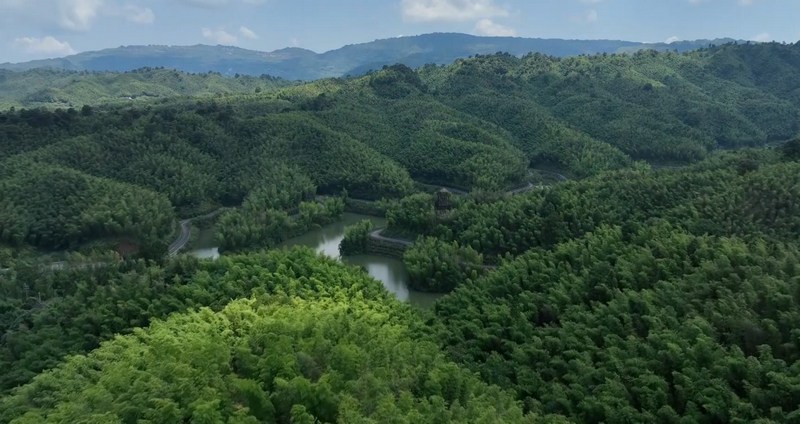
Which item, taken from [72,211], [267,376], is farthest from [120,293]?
[72,211]

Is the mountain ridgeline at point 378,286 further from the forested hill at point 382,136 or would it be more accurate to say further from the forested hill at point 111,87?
the forested hill at point 111,87

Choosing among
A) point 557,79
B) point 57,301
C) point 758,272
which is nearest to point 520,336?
point 758,272

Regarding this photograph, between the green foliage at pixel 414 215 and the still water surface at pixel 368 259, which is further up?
the green foliage at pixel 414 215

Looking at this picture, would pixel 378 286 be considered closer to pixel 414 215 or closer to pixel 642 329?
pixel 642 329

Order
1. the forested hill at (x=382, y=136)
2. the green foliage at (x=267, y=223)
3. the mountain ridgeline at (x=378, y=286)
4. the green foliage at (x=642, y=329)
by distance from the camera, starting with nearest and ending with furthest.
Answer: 1. the green foliage at (x=642, y=329)
2. the mountain ridgeline at (x=378, y=286)
3. the green foliage at (x=267, y=223)
4. the forested hill at (x=382, y=136)

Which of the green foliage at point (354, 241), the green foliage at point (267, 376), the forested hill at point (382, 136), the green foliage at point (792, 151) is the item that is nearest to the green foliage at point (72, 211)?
the forested hill at point (382, 136)

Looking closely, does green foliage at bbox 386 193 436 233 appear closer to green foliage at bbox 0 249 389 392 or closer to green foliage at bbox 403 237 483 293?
green foliage at bbox 403 237 483 293

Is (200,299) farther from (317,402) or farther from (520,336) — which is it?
(520,336)
